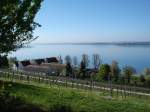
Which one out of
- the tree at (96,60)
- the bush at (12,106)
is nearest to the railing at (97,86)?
the bush at (12,106)

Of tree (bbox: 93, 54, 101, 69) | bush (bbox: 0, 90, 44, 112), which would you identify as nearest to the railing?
bush (bbox: 0, 90, 44, 112)

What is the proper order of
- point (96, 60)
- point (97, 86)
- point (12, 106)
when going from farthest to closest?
point (96, 60)
point (97, 86)
point (12, 106)

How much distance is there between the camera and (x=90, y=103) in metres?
13.0

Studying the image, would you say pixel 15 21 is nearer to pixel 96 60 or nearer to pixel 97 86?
pixel 97 86

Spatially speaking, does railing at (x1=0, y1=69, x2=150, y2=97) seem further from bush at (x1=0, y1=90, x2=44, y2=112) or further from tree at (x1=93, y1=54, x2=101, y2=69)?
tree at (x1=93, y1=54, x2=101, y2=69)

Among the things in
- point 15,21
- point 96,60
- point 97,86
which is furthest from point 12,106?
point 96,60

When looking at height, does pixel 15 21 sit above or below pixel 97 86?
above

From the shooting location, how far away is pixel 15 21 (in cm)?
1038

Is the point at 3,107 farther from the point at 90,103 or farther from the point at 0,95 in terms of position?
the point at 90,103

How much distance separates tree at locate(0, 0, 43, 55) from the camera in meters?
10.2

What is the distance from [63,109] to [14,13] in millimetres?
3445

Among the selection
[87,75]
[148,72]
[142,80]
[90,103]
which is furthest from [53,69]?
[90,103]

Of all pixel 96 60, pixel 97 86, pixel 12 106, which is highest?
pixel 96 60

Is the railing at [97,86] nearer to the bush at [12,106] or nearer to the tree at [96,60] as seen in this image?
the bush at [12,106]
